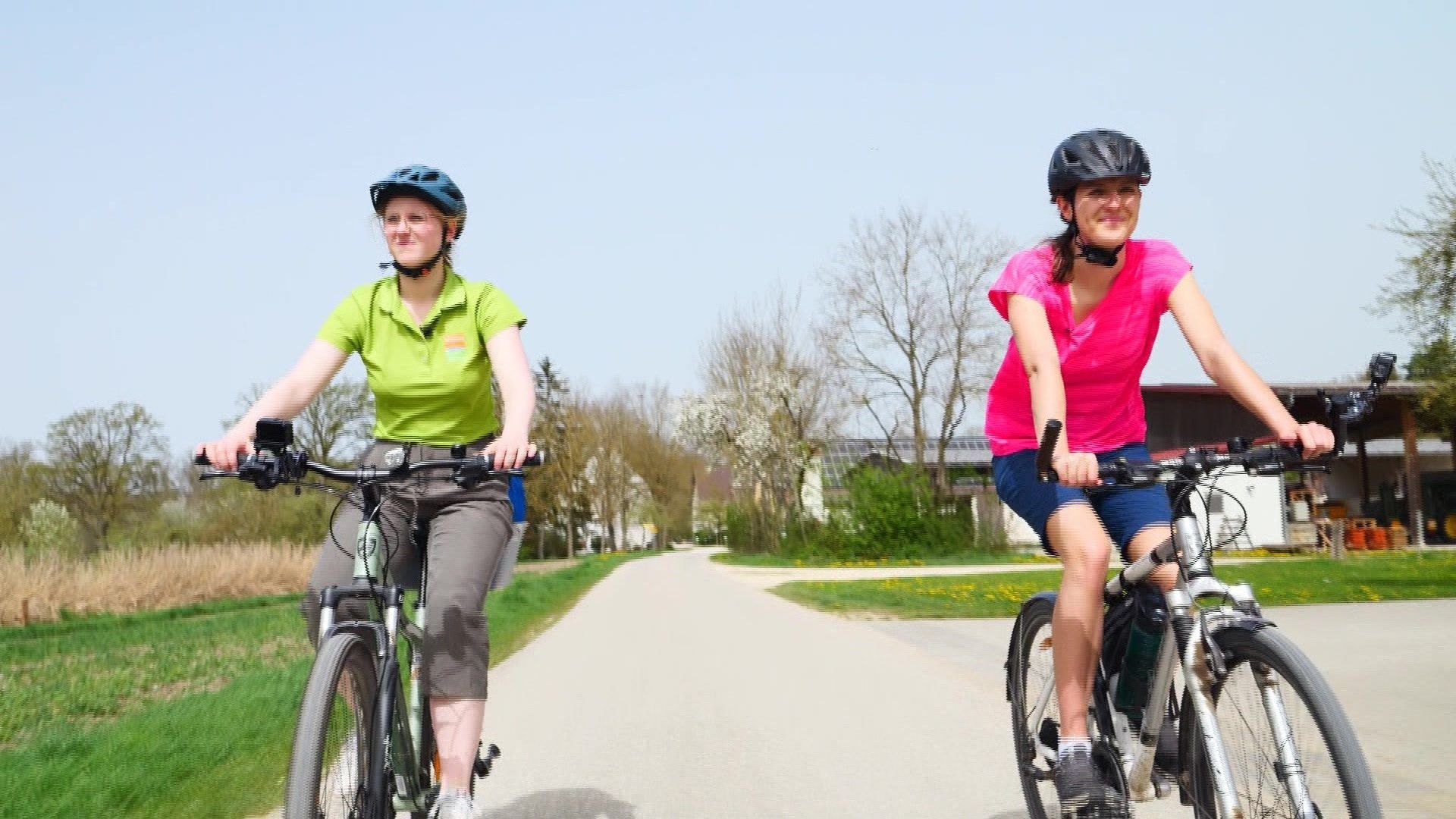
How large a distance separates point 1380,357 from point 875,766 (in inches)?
123

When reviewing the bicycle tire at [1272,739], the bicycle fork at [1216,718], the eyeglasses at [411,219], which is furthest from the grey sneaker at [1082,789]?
the eyeglasses at [411,219]

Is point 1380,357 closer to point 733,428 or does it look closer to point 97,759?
point 97,759

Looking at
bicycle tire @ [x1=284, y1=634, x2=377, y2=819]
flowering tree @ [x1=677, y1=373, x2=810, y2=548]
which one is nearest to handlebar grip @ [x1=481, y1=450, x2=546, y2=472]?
bicycle tire @ [x1=284, y1=634, x2=377, y2=819]

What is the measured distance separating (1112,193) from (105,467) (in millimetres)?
50706

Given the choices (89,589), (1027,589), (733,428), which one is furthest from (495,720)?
(733,428)

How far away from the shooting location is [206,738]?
597 cm

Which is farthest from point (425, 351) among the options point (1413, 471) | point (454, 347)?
point (1413, 471)

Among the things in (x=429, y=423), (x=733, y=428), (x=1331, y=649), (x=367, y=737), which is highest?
(x=733, y=428)

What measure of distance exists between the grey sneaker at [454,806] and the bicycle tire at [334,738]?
0.27 metres

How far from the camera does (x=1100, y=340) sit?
340 centimetres

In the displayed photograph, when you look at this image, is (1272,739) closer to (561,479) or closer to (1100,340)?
(1100,340)

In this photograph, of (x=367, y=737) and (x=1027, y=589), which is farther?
(x=1027, y=589)

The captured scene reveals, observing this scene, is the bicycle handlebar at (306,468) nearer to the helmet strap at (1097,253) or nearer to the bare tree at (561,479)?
the helmet strap at (1097,253)

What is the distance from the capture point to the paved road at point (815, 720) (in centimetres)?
470
